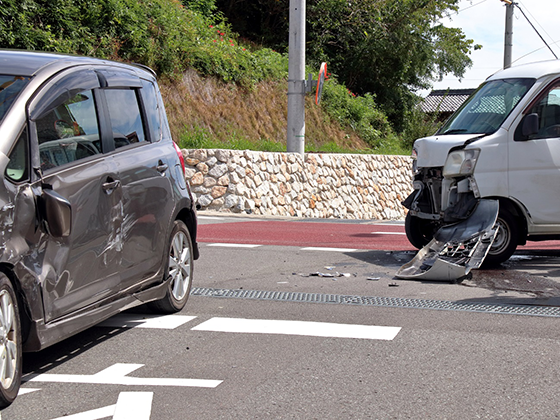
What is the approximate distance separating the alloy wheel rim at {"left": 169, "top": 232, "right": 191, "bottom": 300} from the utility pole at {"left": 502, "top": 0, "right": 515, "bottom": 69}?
25720 mm

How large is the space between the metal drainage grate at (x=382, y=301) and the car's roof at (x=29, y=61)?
278 centimetres

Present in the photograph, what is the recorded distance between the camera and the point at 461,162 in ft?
28.9

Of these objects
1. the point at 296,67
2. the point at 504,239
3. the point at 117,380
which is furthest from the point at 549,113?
the point at 296,67

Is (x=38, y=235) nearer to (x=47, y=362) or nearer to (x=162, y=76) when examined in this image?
(x=47, y=362)

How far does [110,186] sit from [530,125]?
539 cm

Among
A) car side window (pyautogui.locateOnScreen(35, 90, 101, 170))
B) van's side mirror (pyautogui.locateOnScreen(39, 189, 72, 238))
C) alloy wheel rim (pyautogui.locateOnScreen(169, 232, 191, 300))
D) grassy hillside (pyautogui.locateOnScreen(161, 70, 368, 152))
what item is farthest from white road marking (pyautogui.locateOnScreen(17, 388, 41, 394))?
grassy hillside (pyautogui.locateOnScreen(161, 70, 368, 152))

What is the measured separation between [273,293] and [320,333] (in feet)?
5.52

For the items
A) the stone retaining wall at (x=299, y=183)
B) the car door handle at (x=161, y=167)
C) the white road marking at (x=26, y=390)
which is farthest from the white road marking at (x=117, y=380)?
the stone retaining wall at (x=299, y=183)

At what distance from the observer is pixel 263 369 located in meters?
4.76

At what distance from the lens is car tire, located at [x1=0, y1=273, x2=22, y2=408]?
3967 millimetres

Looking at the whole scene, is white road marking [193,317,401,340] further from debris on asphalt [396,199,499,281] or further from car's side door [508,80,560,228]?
car's side door [508,80,560,228]

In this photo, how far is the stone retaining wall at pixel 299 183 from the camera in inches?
681

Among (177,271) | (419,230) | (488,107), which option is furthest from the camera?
(419,230)

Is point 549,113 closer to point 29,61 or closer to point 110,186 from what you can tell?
point 110,186
